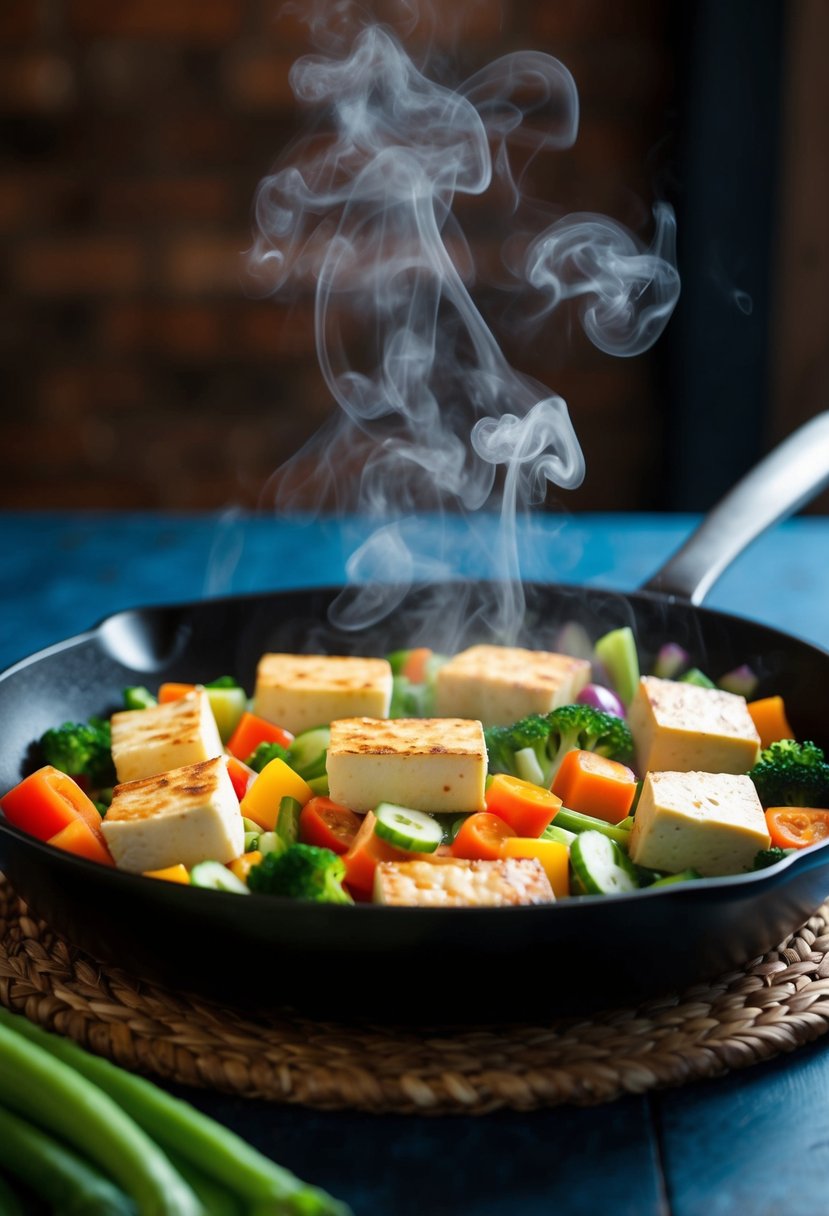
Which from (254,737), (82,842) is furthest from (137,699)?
(82,842)

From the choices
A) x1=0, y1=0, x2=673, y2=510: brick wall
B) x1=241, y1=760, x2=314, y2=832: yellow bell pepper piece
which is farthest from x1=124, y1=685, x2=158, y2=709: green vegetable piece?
x1=0, y1=0, x2=673, y2=510: brick wall

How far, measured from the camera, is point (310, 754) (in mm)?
2184

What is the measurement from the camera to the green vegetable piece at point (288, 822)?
6.10 ft

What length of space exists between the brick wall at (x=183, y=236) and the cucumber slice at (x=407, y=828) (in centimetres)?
473

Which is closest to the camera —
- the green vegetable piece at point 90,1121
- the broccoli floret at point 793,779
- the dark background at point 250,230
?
the green vegetable piece at point 90,1121

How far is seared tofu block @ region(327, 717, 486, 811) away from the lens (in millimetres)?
1858

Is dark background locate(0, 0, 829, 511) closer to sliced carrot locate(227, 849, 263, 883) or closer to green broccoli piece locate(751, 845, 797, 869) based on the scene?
green broccoli piece locate(751, 845, 797, 869)

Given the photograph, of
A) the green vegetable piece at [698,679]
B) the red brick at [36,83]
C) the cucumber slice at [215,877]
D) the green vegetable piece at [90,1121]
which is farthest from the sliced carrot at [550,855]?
the red brick at [36,83]

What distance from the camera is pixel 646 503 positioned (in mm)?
6422

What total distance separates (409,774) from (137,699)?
2.30 ft

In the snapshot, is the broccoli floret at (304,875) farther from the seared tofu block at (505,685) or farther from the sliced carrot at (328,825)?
the seared tofu block at (505,685)

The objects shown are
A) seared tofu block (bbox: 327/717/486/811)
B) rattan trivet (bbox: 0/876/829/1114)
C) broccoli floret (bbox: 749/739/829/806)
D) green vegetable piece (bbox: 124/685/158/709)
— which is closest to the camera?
rattan trivet (bbox: 0/876/829/1114)

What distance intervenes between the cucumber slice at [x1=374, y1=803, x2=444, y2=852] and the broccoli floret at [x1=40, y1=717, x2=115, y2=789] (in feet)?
1.80

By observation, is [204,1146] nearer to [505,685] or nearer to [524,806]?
[524,806]
